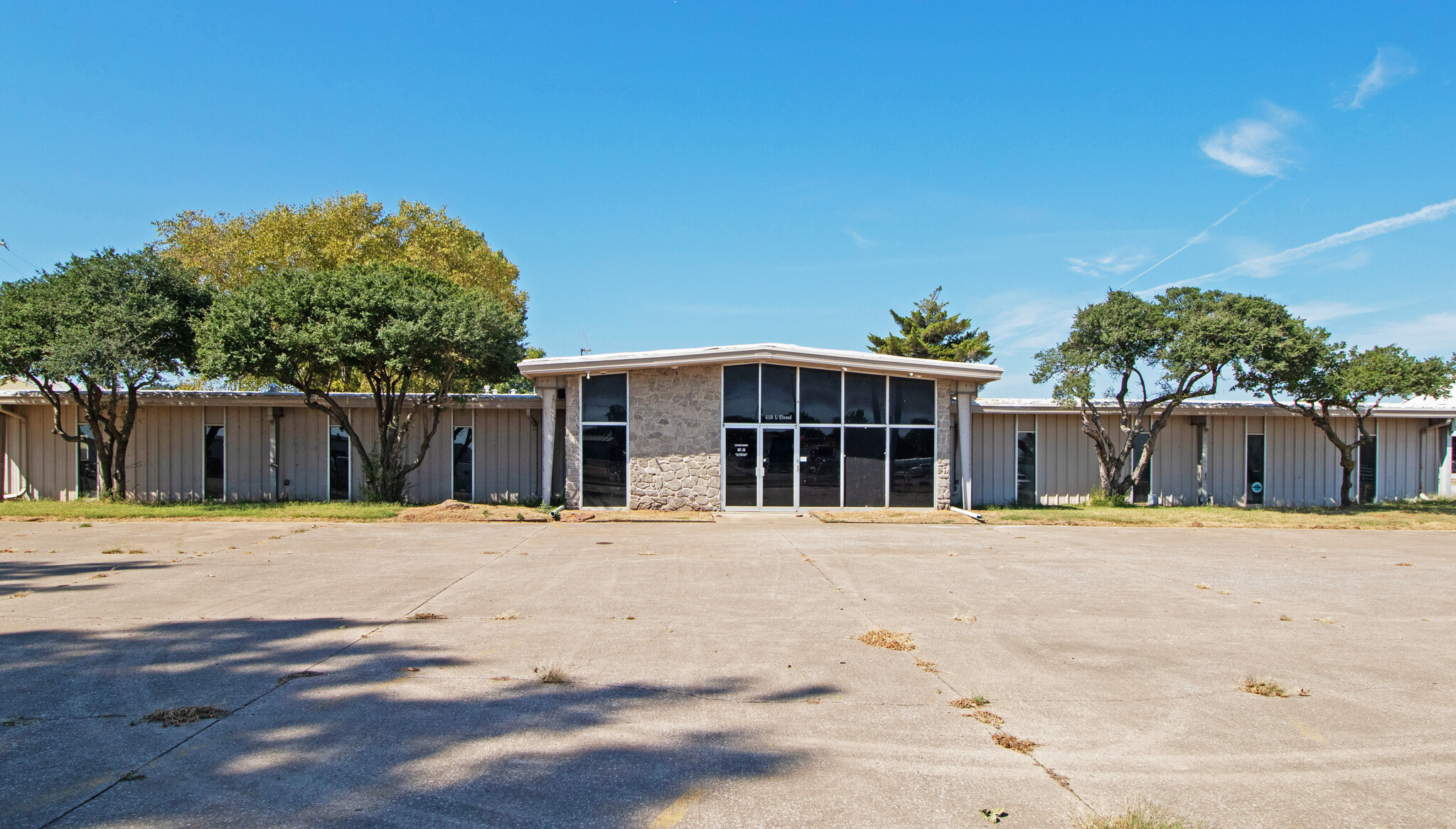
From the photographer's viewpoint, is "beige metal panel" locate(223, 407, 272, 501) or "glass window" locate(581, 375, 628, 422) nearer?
"glass window" locate(581, 375, 628, 422)

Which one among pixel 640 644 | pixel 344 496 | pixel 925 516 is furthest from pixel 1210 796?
pixel 344 496

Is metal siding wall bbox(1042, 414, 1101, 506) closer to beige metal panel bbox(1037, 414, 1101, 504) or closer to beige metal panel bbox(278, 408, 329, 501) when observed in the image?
beige metal panel bbox(1037, 414, 1101, 504)

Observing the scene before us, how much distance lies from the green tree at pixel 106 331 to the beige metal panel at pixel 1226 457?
26.5m

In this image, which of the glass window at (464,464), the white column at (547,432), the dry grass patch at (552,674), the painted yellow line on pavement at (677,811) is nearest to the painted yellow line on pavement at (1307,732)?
the painted yellow line on pavement at (677,811)

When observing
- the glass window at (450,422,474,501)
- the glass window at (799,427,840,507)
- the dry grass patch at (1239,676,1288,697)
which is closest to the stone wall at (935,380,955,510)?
the glass window at (799,427,840,507)

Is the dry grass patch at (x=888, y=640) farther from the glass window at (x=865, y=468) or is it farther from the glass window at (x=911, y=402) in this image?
the glass window at (x=911, y=402)

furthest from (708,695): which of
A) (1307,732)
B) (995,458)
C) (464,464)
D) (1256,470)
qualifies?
(1256,470)

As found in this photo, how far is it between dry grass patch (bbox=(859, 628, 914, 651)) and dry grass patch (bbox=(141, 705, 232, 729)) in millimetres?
4426

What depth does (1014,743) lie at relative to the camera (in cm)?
427

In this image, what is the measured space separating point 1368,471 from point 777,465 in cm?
1774

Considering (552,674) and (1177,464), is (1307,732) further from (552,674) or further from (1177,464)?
(1177,464)

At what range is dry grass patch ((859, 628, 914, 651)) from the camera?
6.33 metres

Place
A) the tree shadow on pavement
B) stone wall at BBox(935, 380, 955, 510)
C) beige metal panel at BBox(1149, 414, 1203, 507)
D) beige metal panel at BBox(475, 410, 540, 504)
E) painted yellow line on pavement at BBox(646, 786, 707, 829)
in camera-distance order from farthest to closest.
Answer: beige metal panel at BBox(1149, 414, 1203, 507), beige metal panel at BBox(475, 410, 540, 504), stone wall at BBox(935, 380, 955, 510), the tree shadow on pavement, painted yellow line on pavement at BBox(646, 786, 707, 829)

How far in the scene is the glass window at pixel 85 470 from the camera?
841 inches
